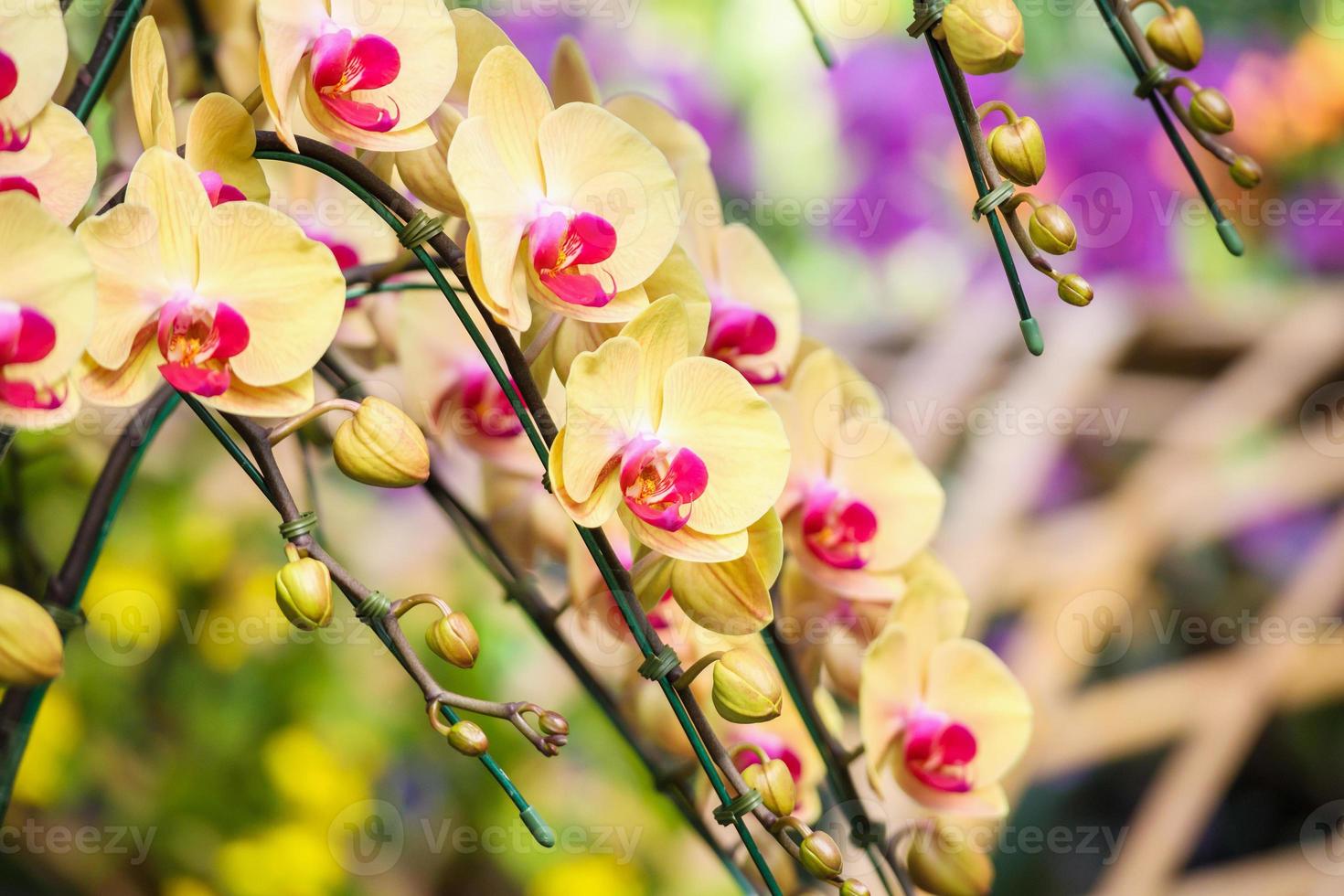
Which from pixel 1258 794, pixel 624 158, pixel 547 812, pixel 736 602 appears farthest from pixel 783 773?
pixel 1258 794

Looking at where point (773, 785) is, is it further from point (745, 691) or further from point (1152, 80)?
point (1152, 80)

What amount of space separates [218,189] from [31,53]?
0.04 m

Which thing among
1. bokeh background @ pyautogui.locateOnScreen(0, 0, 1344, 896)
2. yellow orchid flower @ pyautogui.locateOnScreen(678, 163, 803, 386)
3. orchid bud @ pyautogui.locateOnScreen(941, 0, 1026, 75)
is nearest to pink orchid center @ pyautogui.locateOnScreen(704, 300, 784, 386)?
yellow orchid flower @ pyautogui.locateOnScreen(678, 163, 803, 386)

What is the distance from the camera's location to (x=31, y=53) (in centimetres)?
21

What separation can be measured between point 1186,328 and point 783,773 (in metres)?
0.80

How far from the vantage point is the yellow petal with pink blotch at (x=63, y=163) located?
0.69ft

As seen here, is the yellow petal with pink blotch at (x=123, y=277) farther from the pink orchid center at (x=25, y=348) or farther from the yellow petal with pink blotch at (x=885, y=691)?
the yellow petal with pink blotch at (x=885, y=691)

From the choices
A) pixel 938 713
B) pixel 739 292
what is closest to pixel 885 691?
pixel 938 713

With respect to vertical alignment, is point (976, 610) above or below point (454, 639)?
below

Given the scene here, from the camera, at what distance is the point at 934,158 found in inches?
46.1

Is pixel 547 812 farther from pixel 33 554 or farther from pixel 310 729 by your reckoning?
pixel 33 554

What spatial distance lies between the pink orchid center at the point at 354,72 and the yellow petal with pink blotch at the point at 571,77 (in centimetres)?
7

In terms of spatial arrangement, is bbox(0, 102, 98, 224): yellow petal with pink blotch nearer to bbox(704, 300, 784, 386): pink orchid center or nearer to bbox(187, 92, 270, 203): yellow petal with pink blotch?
bbox(187, 92, 270, 203): yellow petal with pink blotch

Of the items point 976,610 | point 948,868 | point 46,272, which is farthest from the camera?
point 976,610
